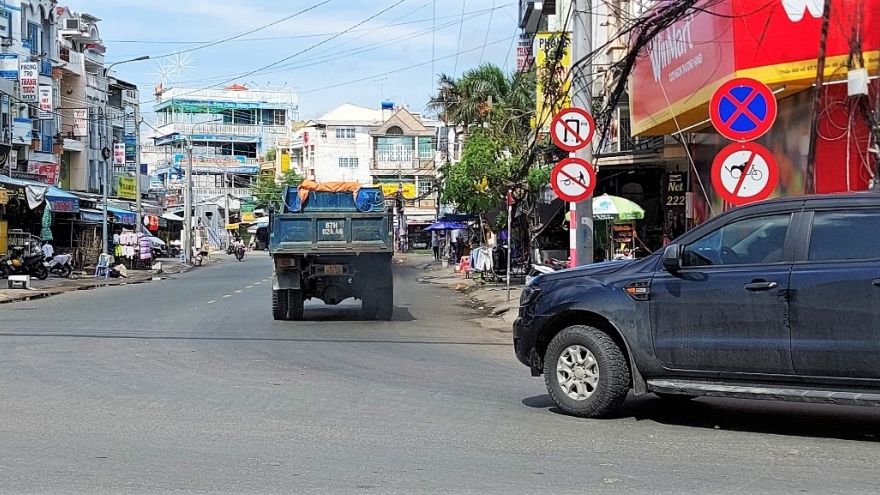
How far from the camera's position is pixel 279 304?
17.8 metres

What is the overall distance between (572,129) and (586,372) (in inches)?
242

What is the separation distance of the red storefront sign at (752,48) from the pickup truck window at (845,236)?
528 centimetres

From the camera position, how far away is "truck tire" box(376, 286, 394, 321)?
711 inches

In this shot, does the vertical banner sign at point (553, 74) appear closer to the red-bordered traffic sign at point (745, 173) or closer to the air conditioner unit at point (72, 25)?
the red-bordered traffic sign at point (745, 173)

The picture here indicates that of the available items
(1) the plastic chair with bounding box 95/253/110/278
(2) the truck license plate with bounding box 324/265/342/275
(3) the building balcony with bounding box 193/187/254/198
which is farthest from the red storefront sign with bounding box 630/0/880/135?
(3) the building balcony with bounding box 193/187/254/198

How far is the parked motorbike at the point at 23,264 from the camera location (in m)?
32.2

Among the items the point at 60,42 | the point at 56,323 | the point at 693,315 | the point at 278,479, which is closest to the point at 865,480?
the point at 693,315

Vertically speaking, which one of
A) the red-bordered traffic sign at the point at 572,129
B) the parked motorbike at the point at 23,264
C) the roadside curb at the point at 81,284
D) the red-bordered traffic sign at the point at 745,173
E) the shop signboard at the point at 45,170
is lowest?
the roadside curb at the point at 81,284

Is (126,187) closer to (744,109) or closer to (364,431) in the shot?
(744,109)

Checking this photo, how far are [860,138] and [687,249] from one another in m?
5.49

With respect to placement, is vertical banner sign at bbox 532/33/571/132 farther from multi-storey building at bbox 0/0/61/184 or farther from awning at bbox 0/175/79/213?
multi-storey building at bbox 0/0/61/184

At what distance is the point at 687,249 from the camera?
25.2 feet

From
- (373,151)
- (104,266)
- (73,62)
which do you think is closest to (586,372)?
(104,266)

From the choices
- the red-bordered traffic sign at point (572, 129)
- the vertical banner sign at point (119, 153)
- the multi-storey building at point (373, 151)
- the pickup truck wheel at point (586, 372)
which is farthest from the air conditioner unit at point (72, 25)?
the pickup truck wheel at point (586, 372)
